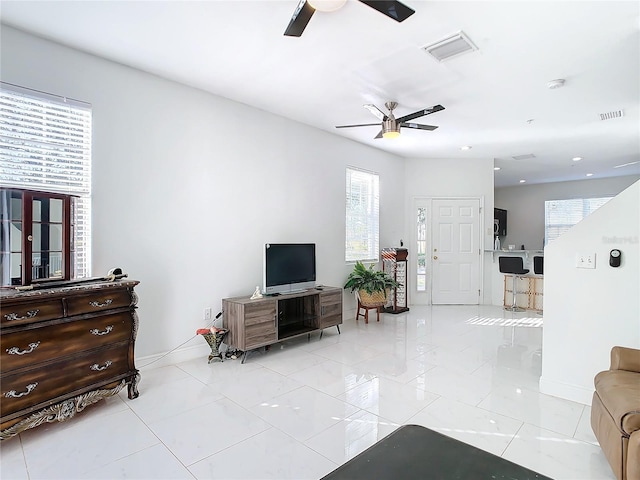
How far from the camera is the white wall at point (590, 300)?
2.60m

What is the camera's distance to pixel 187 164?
12.2 ft

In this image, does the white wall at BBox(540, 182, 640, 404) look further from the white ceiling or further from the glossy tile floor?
the white ceiling

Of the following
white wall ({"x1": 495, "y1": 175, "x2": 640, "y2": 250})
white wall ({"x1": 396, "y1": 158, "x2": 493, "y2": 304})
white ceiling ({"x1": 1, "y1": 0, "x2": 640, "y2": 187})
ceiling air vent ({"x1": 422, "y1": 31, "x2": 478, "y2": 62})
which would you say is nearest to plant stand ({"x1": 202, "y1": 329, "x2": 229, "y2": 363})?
white ceiling ({"x1": 1, "y1": 0, "x2": 640, "y2": 187})

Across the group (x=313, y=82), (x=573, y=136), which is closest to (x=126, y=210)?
(x=313, y=82)

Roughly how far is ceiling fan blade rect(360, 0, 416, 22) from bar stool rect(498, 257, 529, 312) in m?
5.46

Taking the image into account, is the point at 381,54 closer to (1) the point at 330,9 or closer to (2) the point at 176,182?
(1) the point at 330,9

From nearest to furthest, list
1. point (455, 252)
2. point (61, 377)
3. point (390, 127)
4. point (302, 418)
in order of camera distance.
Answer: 1. point (61, 377)
2. point (302, 418)
3. point (390, 127)
4. point (455, 252)

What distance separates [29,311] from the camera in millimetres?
2217

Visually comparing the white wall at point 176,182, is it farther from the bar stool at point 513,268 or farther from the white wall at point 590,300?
the bar stool at point 513,268

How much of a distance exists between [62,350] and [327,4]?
9.36 feet

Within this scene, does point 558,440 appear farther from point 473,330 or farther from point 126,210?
point 126,210

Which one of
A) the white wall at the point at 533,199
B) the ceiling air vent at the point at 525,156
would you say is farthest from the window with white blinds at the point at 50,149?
the white wall at the point at 533,199

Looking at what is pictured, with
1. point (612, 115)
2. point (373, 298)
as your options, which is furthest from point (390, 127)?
point (612, 115)

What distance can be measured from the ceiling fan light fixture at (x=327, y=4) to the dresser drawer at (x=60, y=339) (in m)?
2.59
